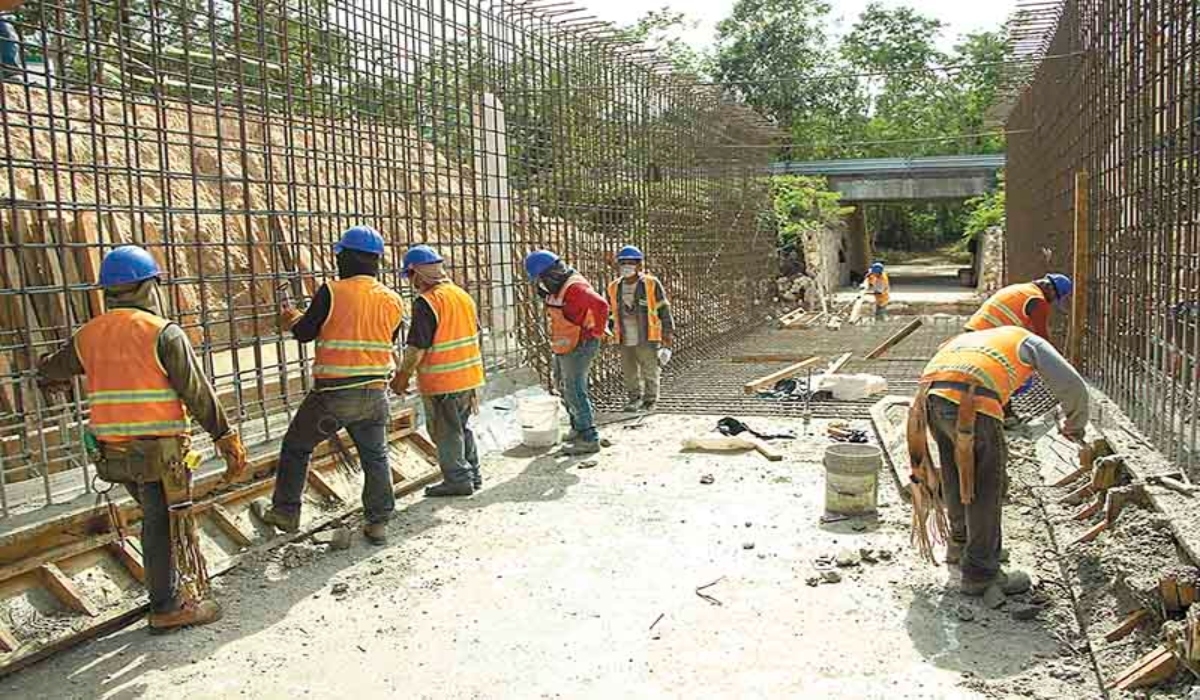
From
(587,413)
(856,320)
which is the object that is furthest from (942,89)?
(587,413)

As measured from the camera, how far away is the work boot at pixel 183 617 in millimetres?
4652

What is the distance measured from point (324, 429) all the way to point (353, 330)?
2.08ft

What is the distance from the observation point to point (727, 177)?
17109 millimetres

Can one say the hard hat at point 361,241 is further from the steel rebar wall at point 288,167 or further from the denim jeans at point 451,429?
the denim jeans at point 451,429

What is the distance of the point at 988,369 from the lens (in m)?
4.61

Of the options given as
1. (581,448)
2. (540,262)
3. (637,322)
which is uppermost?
(540,262)

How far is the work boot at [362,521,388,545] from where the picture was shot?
6.01 metres

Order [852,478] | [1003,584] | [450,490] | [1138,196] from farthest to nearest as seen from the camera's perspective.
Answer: [450,490]
[1138,196]
[852,478]
[1003,584]

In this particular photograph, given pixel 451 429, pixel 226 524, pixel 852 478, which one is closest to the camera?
pixel 226 524

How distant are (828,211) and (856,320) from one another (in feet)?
25.9

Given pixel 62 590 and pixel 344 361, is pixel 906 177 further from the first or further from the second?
pixel 62 590

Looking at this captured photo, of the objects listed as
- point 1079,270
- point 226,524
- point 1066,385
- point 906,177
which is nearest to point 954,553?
point 1066,385

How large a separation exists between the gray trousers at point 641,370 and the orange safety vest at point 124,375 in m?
6.22

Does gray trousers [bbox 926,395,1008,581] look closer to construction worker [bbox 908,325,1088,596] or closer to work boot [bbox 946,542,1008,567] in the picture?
construction worker [bbox 908,325,1088,596]
